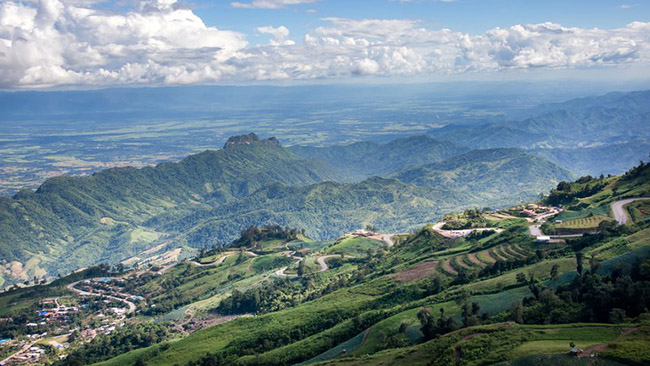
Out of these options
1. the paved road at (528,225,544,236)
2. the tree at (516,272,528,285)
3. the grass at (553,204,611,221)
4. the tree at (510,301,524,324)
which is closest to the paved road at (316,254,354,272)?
the paved road at (528,225,544,236)

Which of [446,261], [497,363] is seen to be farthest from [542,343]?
[446,261]

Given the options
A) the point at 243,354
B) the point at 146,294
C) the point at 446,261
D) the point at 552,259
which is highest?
the point at 552,259

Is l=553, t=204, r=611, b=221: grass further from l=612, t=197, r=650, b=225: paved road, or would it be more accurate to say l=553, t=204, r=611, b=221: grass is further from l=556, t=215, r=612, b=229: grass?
l=556, t=215, r=612, b=229: grass

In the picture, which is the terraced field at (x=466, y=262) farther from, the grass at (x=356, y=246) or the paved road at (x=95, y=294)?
the paved road at (x=95, y=294)

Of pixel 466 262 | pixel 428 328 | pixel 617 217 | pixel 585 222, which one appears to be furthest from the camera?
pixel 585 222

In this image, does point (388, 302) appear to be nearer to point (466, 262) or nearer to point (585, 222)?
point (466, 262)

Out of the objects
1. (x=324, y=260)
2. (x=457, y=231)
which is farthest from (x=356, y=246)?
(x=457, y=231)

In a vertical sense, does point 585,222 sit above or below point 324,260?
above

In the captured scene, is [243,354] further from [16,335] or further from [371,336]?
[16,335]
